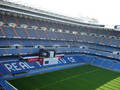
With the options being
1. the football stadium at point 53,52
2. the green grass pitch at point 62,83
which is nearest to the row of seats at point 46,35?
the football stadium at point 53,52

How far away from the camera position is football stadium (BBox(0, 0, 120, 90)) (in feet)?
86.1

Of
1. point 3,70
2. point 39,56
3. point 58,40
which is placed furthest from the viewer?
point 58,40

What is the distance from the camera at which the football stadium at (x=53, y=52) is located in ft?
86.1

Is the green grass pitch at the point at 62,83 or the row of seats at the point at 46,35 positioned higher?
the row of seats at the point at 46,35

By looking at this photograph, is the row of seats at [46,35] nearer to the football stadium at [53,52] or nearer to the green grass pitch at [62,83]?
the football stadium at [53,52]

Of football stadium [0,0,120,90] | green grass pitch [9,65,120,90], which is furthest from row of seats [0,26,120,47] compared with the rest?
green grass pitch [9,65,120,90]

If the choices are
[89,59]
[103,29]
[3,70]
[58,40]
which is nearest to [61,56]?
[58,40]

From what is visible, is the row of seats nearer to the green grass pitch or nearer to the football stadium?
the football stadium

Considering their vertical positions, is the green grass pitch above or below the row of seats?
below

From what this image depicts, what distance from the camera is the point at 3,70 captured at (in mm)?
26000

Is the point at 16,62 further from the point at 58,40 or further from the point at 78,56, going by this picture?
the point at 78,56

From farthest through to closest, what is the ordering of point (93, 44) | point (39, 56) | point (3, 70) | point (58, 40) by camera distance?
point (93, 44) < point (58, 40) < point (39, 56) < point (3, 70)

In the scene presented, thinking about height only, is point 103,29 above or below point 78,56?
above

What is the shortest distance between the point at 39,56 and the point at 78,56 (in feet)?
49.6
